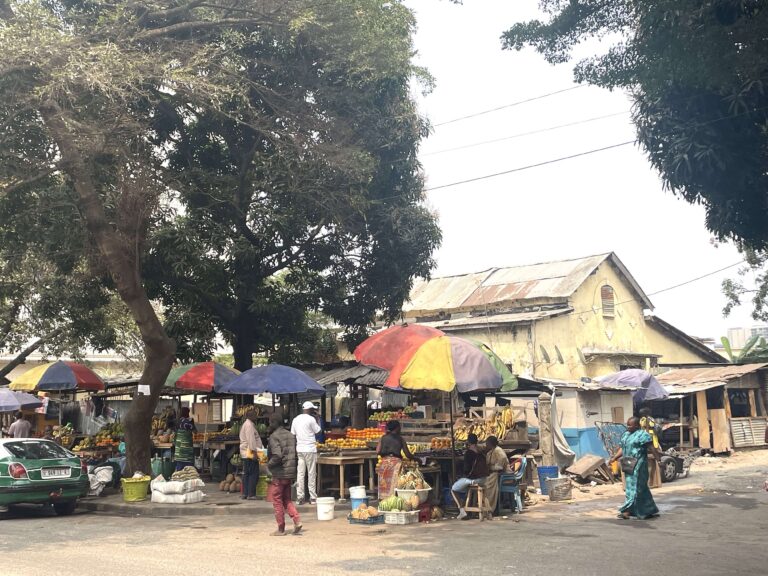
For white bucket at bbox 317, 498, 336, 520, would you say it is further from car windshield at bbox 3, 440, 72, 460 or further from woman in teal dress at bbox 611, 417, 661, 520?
car windshield at bbox 3, 440, 72, 460

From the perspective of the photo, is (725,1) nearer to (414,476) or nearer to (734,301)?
(414,476)

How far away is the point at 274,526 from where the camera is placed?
1282cm

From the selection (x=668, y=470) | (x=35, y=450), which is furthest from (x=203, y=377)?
(x=668, y=470)

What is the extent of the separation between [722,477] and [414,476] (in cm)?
1128

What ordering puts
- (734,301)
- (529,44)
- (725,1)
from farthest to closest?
(734,301)
(529,44)
(725,1)

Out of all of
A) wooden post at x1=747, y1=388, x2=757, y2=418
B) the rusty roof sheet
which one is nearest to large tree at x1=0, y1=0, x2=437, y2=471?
the rusty roof sheet

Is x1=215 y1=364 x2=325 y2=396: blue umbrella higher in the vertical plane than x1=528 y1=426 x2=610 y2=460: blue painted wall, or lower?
higher

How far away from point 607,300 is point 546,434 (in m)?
11.0

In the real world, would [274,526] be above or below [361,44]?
below

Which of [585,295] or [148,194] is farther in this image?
[585,295]

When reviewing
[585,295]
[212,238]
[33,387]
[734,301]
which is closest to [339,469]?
[212,238]

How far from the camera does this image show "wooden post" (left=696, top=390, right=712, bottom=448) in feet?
86.3

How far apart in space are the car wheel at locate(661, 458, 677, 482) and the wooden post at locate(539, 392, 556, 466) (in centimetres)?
271

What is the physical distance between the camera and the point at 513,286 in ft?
97.5
